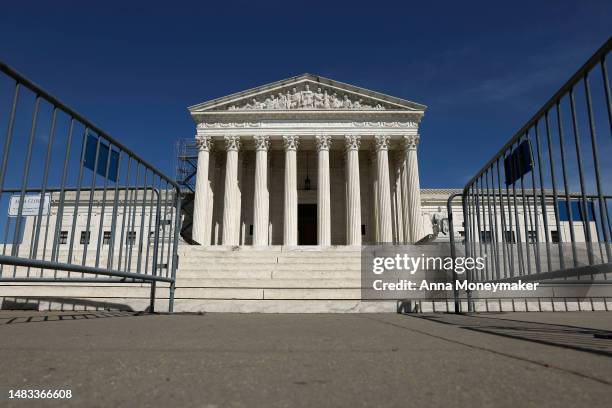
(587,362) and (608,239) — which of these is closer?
(587,362)

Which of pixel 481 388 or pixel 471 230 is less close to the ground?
pixel 471 230

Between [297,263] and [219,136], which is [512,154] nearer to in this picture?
[297,263]

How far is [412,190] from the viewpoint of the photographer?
28.4 m

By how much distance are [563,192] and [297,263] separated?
11.2 metres

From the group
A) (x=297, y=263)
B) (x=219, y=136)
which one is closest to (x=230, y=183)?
(x=219, y=136)

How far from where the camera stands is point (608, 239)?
3352 millimetres

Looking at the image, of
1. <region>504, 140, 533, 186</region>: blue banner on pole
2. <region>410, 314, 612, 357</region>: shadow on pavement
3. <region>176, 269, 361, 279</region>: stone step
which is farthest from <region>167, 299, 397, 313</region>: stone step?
<region>410, 314, 612, 357</region>: shadow on pavement

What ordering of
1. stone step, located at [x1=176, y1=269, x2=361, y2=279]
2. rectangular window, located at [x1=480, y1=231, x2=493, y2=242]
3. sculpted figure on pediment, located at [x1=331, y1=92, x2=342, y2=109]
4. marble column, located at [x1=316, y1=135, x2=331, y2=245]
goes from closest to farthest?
rectangular window, located at [x1=480, y1=231, x2=493, y2=242] → stone step, located at [x1=176, y1=269, x2=361, y2=279] → marble column, located at [x1=316, y1=135, x2=331, y2=245] → sculpted figure on pediment, located at [x1=331, y1=92, x2=342, y2=109]

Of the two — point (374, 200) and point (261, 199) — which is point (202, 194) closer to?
point (261, 199)

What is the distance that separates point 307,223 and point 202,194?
10239 mm

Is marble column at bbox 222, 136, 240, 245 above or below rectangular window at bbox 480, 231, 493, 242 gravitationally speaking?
above

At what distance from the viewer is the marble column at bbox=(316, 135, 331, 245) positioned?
89.6ft

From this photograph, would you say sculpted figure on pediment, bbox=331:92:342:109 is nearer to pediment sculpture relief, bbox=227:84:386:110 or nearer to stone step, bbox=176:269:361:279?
pediment sculpture relief, bbox=227:84:386:110

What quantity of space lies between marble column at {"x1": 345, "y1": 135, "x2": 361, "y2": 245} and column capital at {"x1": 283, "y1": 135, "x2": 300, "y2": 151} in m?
3.76
